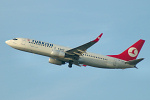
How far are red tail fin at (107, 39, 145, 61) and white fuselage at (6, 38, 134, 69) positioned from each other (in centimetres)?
226

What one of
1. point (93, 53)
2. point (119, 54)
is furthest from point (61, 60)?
point (119, 54)

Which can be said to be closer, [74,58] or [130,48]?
[74,58]

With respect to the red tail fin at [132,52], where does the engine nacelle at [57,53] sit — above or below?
below

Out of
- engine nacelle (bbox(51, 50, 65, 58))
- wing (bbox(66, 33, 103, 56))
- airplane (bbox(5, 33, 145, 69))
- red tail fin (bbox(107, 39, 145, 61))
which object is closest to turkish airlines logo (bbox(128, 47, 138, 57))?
red tail fin (bbox(107, 39, 145, 61))

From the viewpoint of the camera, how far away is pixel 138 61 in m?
70.9

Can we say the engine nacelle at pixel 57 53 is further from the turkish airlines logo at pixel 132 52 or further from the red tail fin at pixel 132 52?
the turkish airlines logo at pixel 132 52

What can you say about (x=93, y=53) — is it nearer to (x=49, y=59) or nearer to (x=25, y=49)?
(x=49, y=59)

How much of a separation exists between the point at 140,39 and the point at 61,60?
2196 centimetres

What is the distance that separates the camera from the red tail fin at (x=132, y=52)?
76.2 m

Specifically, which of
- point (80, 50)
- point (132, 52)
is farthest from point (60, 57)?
point (132, 52)

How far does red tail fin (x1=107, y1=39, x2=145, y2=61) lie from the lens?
3000 inches

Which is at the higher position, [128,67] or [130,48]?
[130,48]

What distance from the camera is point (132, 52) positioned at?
7744cm

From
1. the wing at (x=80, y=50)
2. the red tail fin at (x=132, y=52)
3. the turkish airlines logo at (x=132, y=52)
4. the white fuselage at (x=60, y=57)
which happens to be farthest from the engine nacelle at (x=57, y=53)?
the turkish airlines logo at (x=132, y=52)
